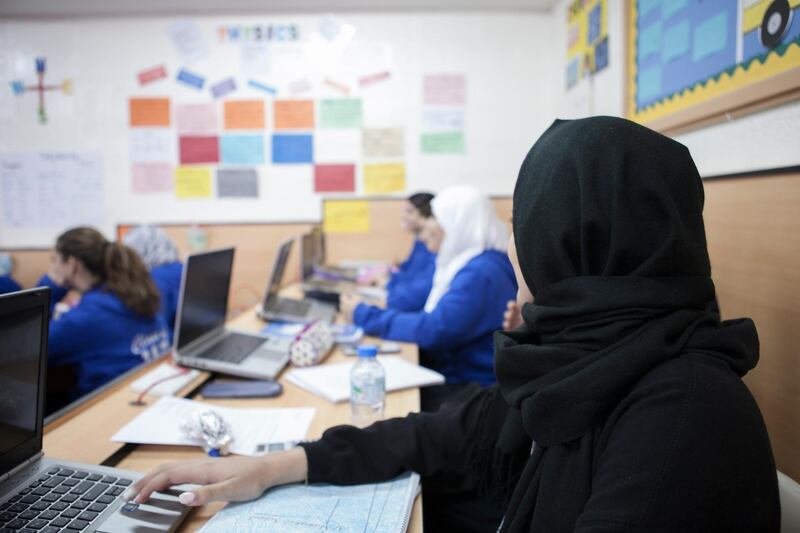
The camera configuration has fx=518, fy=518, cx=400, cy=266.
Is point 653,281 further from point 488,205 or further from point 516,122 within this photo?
point 516,122

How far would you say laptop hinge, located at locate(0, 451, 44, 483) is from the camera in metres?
0.73

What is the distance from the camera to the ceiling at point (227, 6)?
9.93 ft

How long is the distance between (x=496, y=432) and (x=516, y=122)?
8.84 ft

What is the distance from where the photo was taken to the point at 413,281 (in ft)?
9.15

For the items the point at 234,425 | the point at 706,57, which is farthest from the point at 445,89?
the point at 234,425

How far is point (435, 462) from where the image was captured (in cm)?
91

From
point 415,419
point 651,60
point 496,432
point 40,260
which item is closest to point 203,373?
point 415,419

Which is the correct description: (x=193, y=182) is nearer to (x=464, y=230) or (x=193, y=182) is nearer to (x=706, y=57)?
(x=464, y=230)

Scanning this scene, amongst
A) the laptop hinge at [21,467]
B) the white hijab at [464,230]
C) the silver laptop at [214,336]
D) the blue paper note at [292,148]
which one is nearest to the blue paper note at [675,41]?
the white hijab at [464,230]

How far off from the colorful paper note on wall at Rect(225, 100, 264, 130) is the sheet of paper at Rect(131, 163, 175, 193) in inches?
19.0

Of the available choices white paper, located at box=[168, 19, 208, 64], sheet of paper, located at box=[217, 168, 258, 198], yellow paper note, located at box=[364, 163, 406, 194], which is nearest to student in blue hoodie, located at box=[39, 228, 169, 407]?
sheet of paper, located at box=[217, 168, 258, 198]

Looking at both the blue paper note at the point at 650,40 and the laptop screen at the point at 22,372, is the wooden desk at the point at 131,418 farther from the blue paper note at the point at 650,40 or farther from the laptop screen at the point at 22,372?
the blue paper note at the point at 650,40

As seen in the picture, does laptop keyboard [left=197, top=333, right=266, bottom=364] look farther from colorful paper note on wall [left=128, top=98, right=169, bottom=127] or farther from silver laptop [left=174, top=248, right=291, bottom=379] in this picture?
colorful paper note on wall [left=128, top=98, right=169, bottom=127]

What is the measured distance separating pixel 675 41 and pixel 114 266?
6.28 feet
